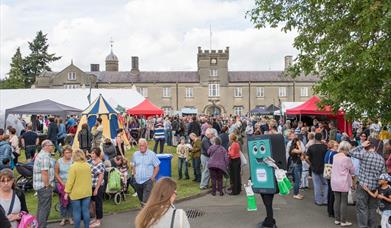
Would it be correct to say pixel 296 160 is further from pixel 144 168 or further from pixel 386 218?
pixel 144 168

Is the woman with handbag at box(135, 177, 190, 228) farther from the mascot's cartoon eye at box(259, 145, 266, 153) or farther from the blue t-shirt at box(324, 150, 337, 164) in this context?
the blue t-shirt at box(324, 150, 337, 164)

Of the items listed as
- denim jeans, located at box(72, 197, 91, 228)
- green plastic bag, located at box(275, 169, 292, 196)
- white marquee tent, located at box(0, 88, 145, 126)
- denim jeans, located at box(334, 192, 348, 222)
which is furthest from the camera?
white marquee tent, located at box(0, 88, 145, 126)

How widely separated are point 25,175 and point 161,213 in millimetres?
9088

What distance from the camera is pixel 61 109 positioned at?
1817 cm

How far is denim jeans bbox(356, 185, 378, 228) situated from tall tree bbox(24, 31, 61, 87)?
75.6 meters

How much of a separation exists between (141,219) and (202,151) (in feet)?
31.8

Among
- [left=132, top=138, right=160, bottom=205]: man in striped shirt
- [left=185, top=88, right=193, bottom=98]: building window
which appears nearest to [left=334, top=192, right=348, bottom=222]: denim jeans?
[left=132, top=138, right=160, bottom=205]: man in striped shirt

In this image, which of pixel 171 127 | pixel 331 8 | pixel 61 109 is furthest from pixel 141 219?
pixel 171 127

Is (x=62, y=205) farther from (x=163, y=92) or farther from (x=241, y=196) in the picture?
(x=163, y=92)

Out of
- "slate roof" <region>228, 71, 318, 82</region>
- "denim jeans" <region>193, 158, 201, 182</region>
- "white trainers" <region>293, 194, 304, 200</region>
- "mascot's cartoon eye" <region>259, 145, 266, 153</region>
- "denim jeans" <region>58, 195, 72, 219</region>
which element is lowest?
"white trainers" <region>293, 194, 304, 200</region>

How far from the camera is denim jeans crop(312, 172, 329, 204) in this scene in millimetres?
11026

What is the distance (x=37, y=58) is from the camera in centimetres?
7881

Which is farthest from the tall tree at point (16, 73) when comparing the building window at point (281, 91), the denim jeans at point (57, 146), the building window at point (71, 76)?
the denim jeans at point (57, 146)

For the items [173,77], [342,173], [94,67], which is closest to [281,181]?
[342,173]
